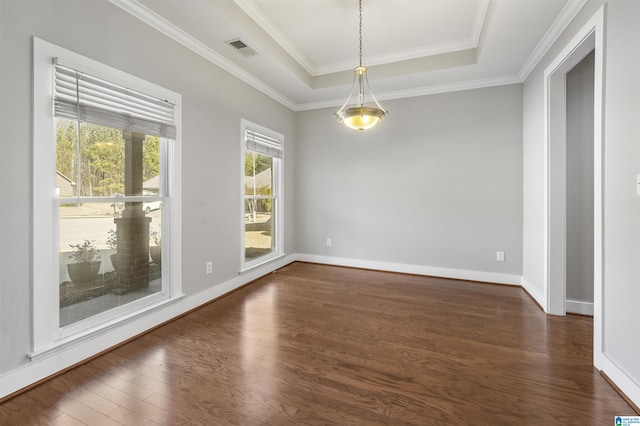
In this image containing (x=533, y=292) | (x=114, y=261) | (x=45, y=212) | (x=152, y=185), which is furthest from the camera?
(x=533, y=292)

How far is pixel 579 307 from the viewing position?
288cm

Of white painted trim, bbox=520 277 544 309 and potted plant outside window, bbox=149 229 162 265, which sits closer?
potted plant outside window, bbox=149 229 162 265

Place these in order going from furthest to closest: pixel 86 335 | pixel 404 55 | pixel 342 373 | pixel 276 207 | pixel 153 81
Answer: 1. pixel 276 207
2. pixel 404 55
3. pixel 153 81
4. pixel 86 335
5. pixel 342 373

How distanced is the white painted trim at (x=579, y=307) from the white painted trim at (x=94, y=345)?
147 inches

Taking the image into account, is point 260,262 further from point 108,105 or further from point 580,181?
point 580,181

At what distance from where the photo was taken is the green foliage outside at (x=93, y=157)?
202cm

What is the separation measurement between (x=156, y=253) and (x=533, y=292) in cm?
415

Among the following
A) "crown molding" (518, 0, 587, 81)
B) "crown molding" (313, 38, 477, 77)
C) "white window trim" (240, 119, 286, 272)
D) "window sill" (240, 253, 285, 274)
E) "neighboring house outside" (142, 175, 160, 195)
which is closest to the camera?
"crown molding" (518, 0, 587, 81)

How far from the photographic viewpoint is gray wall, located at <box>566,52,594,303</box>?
2812 mm

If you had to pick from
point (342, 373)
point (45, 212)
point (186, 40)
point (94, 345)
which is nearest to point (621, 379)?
point (342, 373)

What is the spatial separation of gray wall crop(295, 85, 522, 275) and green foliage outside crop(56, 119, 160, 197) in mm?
2943

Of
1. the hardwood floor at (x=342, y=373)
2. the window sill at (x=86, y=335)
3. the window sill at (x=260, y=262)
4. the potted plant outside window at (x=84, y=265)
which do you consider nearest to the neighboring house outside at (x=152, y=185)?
the potted plant outside window at (x=84, y=265)

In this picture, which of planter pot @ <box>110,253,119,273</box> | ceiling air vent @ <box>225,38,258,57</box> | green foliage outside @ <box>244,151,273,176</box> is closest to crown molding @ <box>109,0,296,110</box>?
ceiling air vent @ <box>225,38,258,57</box>

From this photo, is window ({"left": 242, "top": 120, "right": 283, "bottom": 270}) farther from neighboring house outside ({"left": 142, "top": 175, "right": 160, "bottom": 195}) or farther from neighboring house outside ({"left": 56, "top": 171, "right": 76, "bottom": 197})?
neighboring house outside ({"left": 56, "top": 171, "right": 76, "bottom": 197})
